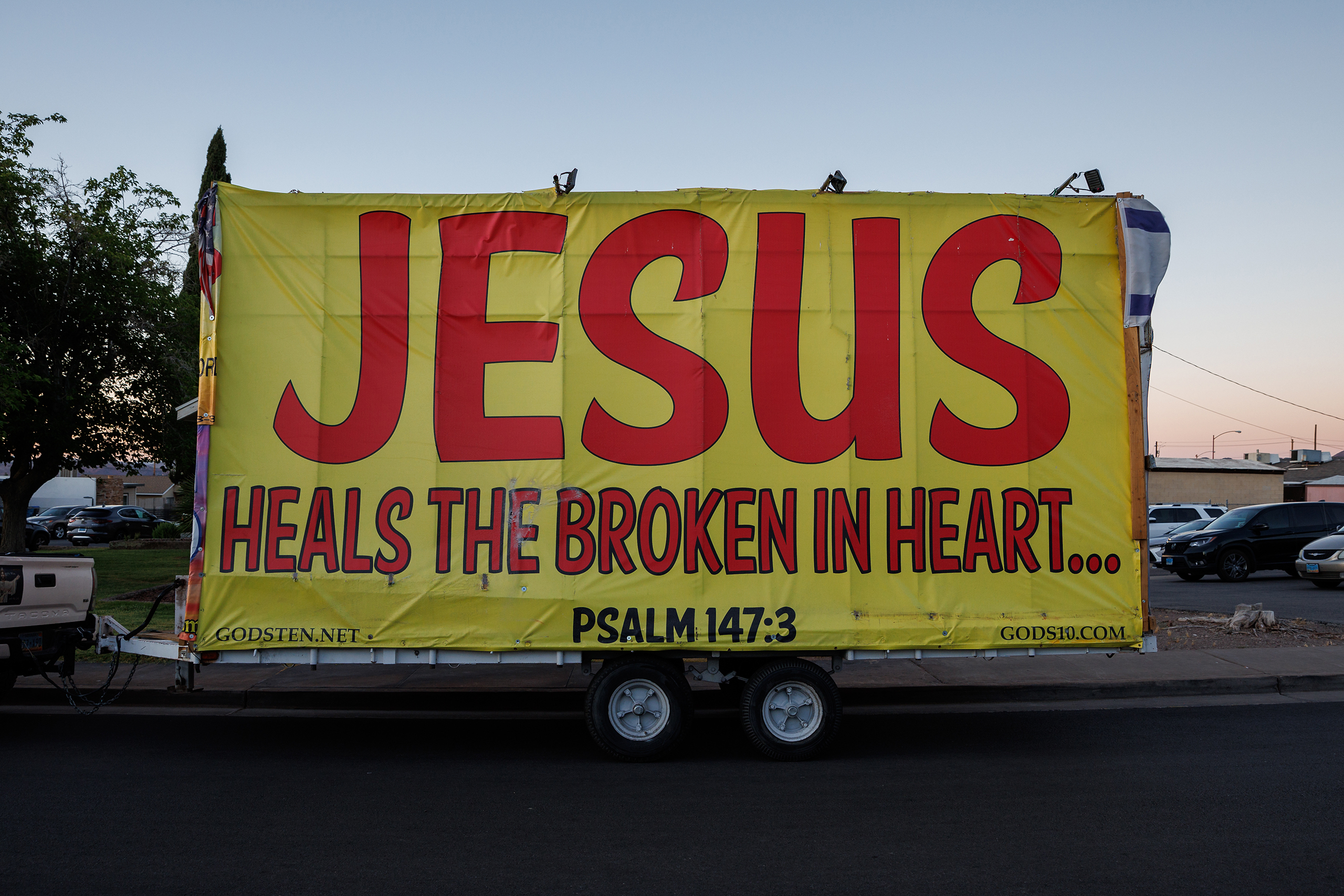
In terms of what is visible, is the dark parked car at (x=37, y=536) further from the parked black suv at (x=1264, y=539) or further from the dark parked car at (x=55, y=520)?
the parked black suv at (x=1264, y=539)

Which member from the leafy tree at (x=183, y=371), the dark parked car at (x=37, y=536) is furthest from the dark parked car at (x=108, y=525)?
the leafy tree at (x=183, y=371)

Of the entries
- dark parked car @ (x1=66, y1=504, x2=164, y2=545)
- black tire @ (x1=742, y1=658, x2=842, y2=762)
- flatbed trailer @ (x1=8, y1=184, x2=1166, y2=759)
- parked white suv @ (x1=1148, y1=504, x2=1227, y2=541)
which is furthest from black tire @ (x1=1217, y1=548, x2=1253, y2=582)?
dark parked car @ (x1=66, y1=504, x2=164, y2=545)

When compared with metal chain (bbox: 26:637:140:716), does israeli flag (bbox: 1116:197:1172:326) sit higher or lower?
higher

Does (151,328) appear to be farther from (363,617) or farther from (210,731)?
(363,617)

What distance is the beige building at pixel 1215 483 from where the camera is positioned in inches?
1780

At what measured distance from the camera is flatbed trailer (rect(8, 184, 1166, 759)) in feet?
19.4

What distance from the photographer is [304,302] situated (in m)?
6.04

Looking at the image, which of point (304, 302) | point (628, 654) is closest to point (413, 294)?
point (304, 302)

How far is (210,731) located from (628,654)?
354 centimetres

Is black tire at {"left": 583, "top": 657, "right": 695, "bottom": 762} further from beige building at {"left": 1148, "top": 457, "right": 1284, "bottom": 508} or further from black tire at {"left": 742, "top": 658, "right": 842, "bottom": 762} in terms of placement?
beige building at {"left": 1148, "top": 457, "right": 1284, "bottom": 508}

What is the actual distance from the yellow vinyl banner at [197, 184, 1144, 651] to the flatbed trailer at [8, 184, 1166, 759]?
0.06ft

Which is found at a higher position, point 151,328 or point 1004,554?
point 151,328

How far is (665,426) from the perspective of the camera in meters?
6.02

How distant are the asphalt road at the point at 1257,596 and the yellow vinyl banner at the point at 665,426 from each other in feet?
30.4
